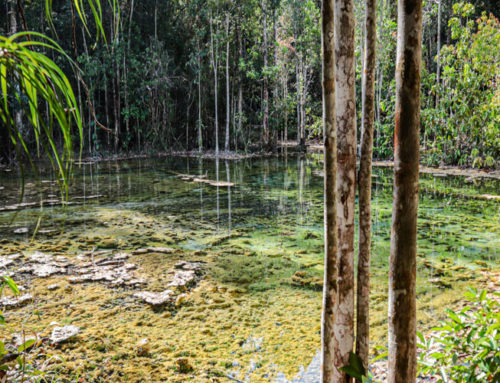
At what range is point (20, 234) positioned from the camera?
5.28 meters

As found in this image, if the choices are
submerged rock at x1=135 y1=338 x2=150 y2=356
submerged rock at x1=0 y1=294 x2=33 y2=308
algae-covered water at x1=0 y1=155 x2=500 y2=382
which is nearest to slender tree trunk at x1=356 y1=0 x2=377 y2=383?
algae-covered water at x1=0 y1=155 x2=500 y2=382

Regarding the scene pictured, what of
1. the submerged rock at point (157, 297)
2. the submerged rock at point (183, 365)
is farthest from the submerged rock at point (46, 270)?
the submerged rock at point (183, 365)

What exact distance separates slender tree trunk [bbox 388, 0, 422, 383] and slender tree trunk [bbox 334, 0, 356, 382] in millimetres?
307

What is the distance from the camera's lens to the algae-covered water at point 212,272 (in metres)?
2.48

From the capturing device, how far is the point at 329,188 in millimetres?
1511

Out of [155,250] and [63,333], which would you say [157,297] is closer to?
[63,333]

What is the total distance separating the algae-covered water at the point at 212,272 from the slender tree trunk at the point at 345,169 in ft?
2.82

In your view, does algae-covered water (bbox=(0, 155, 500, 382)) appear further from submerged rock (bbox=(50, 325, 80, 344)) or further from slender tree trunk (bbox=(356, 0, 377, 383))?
slender tree trunk (bbox=(356, 0, 377, 383))

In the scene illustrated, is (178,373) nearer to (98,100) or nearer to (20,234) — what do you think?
(20,234)

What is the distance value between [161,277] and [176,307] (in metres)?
0.66

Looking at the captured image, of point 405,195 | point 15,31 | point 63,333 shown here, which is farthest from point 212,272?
point 15,31

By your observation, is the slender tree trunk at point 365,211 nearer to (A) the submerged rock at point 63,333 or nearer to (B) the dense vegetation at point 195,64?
(A) the submerged rock at point 63,333

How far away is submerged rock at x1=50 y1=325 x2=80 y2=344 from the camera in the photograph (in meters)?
2.60

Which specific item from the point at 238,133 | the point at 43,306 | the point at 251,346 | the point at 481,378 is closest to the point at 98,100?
the point at 238,133
